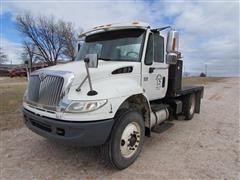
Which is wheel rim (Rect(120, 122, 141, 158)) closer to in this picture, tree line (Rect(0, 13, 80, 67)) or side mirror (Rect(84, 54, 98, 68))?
side mirror (Rect(84, 54, 98, 68))

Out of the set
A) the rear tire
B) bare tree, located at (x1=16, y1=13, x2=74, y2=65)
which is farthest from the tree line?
the rear tire

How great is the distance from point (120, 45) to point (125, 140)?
1.96 meters

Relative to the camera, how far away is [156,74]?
4.70 meters

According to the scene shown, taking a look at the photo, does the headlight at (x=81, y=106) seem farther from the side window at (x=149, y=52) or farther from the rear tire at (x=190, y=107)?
the rear tire at (x=190, y=107)

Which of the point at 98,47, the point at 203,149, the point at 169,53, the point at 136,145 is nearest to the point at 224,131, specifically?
the point at 203,149

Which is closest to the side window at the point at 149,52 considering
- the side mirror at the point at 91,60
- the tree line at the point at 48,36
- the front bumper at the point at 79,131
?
the side mirror at the point at 91,60

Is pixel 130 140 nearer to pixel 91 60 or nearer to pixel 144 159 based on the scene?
pixel 144 159

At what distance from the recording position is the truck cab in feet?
9.79

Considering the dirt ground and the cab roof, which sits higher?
the cab roof

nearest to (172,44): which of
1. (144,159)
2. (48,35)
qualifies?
(144,159)

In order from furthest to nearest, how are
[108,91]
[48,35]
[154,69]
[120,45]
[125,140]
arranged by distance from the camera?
[48,35] → [154,69] → [120,45] → [125,140] → [108,91]

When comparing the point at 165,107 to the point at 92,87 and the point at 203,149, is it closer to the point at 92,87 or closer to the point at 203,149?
the point at 203,149

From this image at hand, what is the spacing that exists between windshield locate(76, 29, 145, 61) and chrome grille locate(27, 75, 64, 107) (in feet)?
4.47

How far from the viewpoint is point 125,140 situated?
3.55 m
